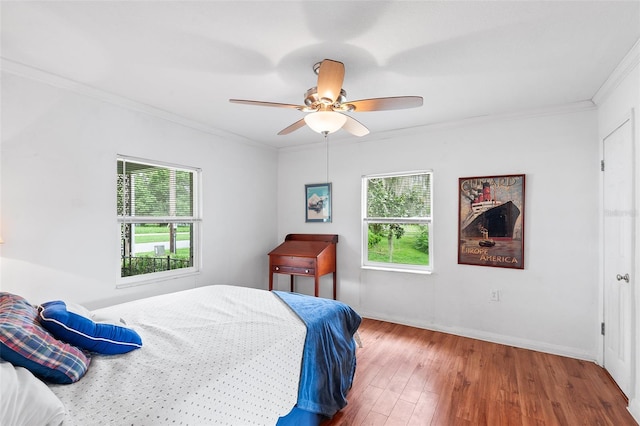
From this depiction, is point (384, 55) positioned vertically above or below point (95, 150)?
above

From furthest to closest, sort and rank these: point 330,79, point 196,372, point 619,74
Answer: point 619,74 < point 330,79 < point 196,372

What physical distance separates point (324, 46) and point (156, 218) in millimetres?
2426

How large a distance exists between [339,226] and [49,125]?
10.5 feet

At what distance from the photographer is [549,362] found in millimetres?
2865

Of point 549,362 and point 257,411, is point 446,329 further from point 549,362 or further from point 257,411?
point 257,411

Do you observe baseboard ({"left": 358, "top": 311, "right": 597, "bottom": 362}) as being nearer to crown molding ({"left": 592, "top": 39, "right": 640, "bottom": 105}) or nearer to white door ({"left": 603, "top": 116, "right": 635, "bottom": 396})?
white door ({"left": 603, "top": 116, "right": 635, "bottom": 396})

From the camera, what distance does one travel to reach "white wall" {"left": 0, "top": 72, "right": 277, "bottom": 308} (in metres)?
2.28

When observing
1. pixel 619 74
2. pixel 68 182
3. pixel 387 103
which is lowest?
pixel 68 182

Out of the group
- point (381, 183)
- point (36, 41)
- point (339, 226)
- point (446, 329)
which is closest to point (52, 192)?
point (36, 41)

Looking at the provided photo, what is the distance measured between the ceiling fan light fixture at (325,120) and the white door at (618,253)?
2.07 metres

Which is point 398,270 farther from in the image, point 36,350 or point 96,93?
point 96,93

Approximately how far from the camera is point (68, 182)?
8.39ft

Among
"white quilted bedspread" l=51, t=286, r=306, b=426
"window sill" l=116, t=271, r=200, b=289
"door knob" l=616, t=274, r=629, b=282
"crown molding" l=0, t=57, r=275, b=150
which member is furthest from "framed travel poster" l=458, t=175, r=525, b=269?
"window sill" l=116, t=271, r=200, b=289

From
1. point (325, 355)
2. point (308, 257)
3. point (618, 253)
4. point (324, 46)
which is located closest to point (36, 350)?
point (325, 355)
